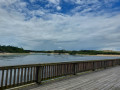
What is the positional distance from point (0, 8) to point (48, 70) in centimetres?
998

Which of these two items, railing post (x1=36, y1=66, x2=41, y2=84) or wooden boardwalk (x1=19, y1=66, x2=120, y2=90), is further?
railing post (x1=36, y1=66, x2=41, y2=84)

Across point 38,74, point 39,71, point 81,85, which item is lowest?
point 81,85

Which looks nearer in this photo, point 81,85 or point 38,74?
point 81,85

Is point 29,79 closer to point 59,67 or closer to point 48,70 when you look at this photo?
point 48,70

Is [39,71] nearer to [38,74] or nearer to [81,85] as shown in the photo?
[38,74]

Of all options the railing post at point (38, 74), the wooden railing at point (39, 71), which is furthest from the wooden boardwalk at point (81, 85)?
the wooden railing at point (39, 71)

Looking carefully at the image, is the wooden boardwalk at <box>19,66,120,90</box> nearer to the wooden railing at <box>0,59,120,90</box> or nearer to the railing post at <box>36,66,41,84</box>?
the railing post at <box>36,66,41,84</box>

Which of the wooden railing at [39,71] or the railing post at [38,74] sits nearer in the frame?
the wooden railing at [39,71]

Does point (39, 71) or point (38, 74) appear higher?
Result: point (39, 71)

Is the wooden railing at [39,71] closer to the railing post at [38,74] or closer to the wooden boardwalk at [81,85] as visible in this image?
the railing post at [38,74]

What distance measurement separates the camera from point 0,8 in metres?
10.5

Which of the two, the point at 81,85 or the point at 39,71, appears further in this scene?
the point at 39,71

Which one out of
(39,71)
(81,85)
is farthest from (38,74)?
(81,85)

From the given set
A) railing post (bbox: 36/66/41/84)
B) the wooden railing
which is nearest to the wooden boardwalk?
railing post (bbox: 36/66/41/84)
